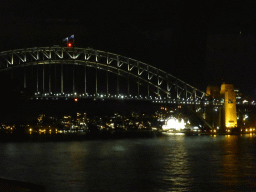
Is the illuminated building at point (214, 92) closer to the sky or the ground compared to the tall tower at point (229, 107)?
closer to the sky

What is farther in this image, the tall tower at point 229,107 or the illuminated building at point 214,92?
the illuminated building at point 214,92

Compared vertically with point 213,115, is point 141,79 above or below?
above

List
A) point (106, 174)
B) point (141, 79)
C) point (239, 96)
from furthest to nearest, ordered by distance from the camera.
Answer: point (239, 96) → point (141, 79) → point (106, 174)

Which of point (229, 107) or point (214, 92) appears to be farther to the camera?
point (214, 92)

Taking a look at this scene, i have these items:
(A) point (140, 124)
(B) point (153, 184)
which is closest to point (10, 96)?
(B) point (153, 184)

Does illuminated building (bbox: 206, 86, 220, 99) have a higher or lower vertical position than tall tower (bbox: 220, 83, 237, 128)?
higher

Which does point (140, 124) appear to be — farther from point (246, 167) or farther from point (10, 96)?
point (246, 167)

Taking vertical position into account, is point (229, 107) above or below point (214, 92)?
below

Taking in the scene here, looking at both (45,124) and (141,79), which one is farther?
(45,124)

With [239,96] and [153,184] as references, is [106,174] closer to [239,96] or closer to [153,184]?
[153,184]

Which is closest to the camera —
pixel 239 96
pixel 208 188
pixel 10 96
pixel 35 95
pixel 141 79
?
pixel 208 188

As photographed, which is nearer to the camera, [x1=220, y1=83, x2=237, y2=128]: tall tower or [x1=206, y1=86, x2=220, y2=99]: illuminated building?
[x1=220, y1=83, x2=237, y2=128]: tall tower
